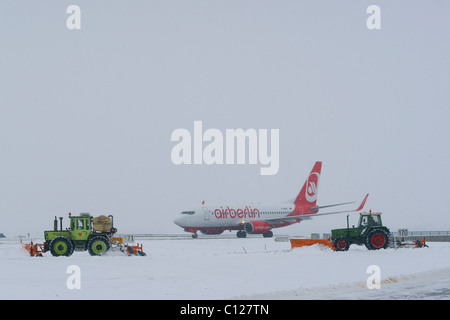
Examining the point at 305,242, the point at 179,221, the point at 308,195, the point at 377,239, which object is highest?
the point at 308,195

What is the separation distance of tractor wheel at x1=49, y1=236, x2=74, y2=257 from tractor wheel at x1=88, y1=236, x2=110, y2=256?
1146 mm

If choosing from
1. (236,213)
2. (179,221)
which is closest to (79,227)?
(179,221)

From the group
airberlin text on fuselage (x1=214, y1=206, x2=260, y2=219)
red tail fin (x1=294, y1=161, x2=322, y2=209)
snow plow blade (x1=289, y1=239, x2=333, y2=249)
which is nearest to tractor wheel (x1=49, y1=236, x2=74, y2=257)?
snow plow blade (x1=289, y1=239, x2=333, y2=249)

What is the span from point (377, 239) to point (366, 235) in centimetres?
71

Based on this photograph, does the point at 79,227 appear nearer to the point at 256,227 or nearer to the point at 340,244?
the point at 340,244

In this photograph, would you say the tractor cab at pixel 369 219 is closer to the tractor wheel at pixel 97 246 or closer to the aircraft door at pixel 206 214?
the tractor wheel at pixel 97 246

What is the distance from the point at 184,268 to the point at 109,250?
869 cm

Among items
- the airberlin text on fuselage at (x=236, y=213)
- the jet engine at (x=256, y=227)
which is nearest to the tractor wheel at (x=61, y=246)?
the airberlin text on fuselage at (x=236, y=213)

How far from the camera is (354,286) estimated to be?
17516 mm

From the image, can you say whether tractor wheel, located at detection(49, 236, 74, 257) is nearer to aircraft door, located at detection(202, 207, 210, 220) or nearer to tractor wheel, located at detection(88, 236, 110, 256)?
tractor wheel, located at detection(88, 236, 110, 256)

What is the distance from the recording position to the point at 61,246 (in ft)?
102

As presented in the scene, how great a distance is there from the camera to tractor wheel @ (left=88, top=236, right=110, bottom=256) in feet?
102
